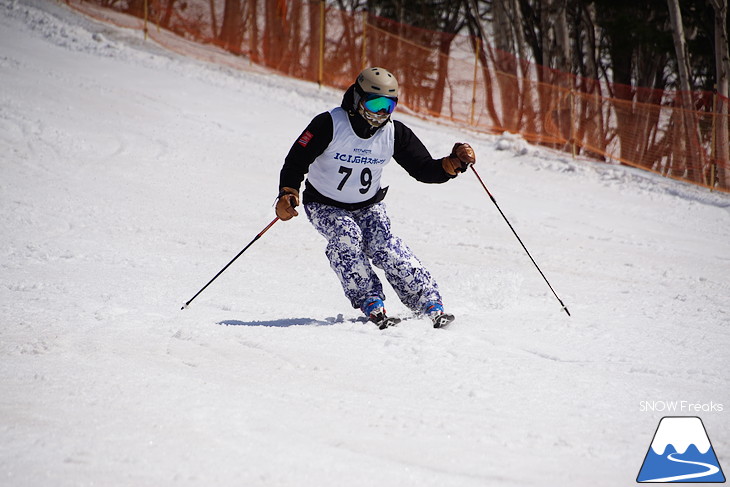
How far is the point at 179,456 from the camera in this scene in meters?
2.31

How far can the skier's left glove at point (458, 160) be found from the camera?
4.58 m

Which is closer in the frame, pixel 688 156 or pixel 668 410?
pixel 668 410

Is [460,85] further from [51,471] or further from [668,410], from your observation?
[51,471]

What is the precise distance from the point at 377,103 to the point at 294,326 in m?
1.41

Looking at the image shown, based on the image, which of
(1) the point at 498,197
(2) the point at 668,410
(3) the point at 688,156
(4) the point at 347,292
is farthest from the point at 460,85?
(2) the point at 668,410

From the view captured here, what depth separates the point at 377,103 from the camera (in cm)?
428

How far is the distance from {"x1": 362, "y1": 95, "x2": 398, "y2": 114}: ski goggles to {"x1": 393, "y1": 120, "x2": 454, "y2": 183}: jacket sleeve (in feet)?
1.27

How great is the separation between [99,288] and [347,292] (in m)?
1.77

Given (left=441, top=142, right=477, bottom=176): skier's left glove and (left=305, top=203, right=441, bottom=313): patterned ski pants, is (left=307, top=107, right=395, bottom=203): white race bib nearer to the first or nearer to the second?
(left=305, top=203, right=441, bottom=313): patterned ski pants

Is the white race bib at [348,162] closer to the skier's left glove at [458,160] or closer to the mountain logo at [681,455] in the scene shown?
the skier's left glove at [458,160]

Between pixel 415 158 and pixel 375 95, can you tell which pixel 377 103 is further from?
pixel 415 158

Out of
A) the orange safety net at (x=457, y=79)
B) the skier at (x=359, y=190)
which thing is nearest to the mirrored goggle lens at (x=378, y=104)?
the skier at (x=359, y=190)

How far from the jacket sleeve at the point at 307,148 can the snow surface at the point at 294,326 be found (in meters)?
0.90

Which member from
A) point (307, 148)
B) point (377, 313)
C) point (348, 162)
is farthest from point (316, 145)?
point (377, 313)
